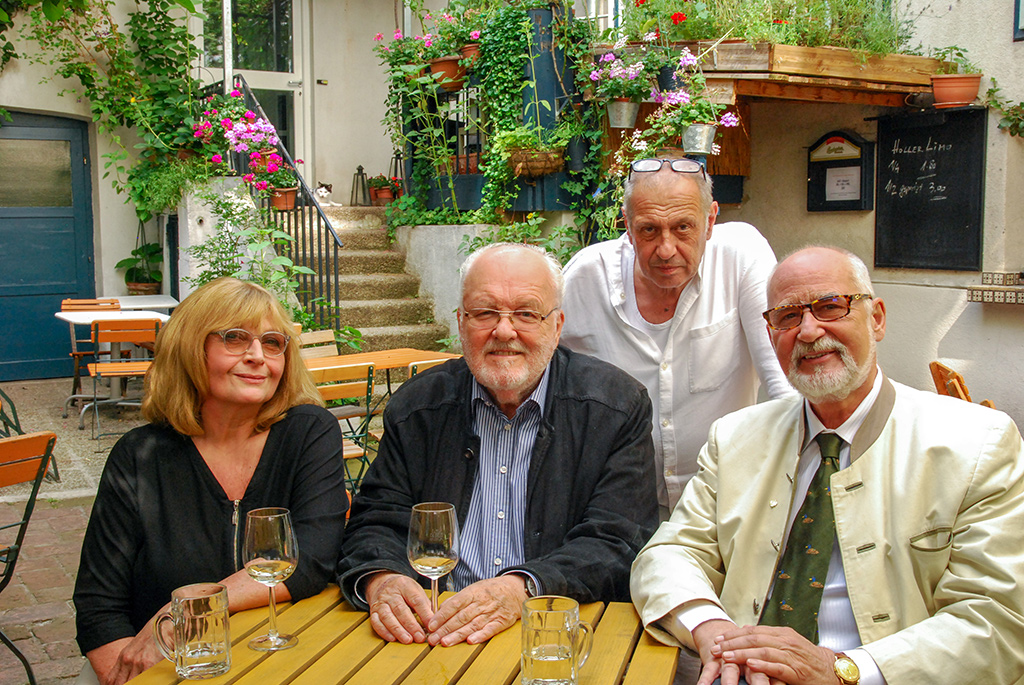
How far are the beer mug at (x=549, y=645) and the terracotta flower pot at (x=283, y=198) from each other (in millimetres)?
7520

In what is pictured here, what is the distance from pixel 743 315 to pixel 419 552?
1439 mm

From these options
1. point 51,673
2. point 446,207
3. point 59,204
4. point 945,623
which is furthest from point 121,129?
point 945,623

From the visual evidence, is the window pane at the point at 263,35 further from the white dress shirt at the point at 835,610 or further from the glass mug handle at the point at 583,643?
the glass mug handle at the point at 583,643

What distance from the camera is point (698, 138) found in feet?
21.4

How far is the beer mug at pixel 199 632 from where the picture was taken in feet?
5.83

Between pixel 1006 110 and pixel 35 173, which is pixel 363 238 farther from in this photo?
pixel 1006 110

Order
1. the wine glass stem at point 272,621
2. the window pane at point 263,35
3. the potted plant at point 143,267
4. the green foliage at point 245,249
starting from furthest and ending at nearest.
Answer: the window pane at point 263,35 → the potted plant at point 143,267 → the green foliage at point 245,249 → the wine glass stem at point 272,621

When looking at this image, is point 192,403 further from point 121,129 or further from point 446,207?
point 121,129

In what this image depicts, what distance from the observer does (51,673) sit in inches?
142

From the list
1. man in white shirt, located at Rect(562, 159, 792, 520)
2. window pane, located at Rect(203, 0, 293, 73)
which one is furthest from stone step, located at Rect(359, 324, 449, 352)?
man in white shirt, located at Rect(562, 159, 792, 520)

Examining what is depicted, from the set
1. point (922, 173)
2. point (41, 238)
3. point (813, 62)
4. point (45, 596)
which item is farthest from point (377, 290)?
point (45, 596)

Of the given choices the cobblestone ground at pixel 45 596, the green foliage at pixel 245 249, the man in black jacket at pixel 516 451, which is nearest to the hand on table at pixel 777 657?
the man in black jacket at pixel 516 451

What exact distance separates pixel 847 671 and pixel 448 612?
0.81 m

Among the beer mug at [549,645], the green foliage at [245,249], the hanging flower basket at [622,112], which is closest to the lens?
the beer mug at [549,645]
